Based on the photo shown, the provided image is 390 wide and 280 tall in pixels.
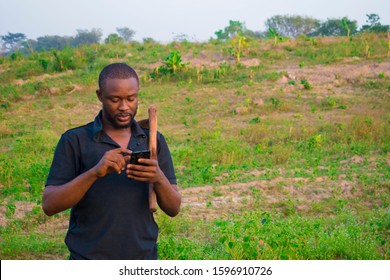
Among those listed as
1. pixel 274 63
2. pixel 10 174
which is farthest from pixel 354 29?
pixel 10 174

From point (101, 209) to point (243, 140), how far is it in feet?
22.9

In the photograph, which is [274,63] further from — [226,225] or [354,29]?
[354,29]

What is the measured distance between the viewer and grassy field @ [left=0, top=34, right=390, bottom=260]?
174 inches

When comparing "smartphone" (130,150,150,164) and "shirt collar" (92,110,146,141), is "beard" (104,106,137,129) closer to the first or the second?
"shirt collar" (92,110,146,141)

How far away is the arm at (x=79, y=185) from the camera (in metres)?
1.87

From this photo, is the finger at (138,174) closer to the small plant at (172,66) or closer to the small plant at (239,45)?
the small plant at (172,66)

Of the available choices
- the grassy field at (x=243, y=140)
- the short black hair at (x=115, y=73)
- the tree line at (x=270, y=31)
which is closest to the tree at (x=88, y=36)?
the tree line at (x=270, y=31)

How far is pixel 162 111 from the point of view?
Answer: 11445 mm

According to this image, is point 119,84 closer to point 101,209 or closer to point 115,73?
point 115,73

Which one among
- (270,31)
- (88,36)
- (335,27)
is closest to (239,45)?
(270,31)

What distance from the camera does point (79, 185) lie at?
6.37 feet

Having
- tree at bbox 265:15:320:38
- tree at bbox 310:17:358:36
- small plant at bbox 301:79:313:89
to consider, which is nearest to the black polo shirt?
small plant at bbox 301:79:313:89

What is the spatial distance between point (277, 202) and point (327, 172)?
1298 mm

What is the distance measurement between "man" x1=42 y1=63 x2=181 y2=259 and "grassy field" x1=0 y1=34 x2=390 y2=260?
1724 mm
